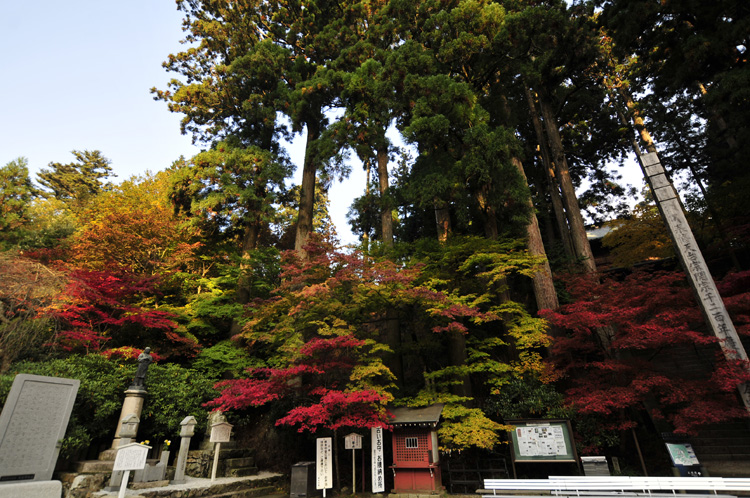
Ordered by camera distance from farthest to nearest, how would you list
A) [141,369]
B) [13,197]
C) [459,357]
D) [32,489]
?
[13,197]
[459,357]
[141,369]
[32,489]

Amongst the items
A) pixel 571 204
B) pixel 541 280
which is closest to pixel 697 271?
pixel 541 280

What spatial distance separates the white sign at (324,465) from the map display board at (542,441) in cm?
A: 391

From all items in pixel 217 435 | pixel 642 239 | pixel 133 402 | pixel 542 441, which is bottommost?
pixel 542 441

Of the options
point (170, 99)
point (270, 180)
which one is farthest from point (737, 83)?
point (170, 99)

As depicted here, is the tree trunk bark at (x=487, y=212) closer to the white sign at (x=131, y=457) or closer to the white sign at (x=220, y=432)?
the white sign at (x=220, y=432)

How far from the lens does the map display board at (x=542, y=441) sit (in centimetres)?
674

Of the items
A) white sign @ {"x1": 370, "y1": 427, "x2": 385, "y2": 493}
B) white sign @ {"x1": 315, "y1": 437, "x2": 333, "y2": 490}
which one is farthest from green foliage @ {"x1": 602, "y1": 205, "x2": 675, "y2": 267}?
white sign @ {"x1": 315, "y1": 437, "x2": 333, "y2": 490}

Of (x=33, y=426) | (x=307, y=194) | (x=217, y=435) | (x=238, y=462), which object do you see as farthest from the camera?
(x=307, y=194)

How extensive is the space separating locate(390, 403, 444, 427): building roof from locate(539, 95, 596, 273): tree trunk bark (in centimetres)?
629

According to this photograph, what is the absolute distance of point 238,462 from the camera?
9.18m

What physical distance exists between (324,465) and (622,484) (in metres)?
5.50

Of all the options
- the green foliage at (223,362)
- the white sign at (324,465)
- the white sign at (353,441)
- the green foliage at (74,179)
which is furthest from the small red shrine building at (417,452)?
the green foliage at (74,179)

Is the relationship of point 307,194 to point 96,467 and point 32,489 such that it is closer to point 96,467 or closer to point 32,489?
point 96,467

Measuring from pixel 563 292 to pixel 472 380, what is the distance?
399 centimetres
